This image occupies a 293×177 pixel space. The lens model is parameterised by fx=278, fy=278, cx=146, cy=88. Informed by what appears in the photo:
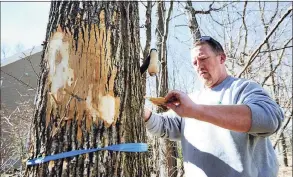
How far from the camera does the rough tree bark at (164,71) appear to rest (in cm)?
511

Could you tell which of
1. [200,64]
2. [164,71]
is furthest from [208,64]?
[164,71]

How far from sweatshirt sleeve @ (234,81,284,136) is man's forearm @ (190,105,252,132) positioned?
1.9 inches

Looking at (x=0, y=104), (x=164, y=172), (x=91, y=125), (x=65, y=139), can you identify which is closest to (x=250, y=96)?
(x=91, y=125)

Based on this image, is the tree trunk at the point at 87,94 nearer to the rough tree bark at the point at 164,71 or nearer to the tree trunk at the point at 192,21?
the rough tree bark at the point at 164,71

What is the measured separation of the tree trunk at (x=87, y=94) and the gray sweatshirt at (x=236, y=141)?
2.11ft

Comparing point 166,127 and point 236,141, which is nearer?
point 236,141

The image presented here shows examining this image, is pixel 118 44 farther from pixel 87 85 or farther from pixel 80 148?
pixel 80 148

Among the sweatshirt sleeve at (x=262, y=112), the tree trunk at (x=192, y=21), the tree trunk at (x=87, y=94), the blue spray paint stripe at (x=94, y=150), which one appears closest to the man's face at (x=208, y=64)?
the sweatshirt sleeve at (x=262, y=112)

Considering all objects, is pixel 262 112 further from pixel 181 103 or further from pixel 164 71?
pixel 164 71

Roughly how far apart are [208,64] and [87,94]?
121 cm

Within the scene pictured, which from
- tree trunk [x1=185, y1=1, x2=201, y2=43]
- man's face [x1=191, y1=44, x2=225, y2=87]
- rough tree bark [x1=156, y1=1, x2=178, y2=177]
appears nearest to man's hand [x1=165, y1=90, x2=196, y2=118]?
man's face [x1=191, y1=44, x2=225, y2=87]

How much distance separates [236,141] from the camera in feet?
6.17

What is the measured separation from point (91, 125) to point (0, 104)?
614 inches

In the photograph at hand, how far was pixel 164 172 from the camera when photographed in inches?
196
